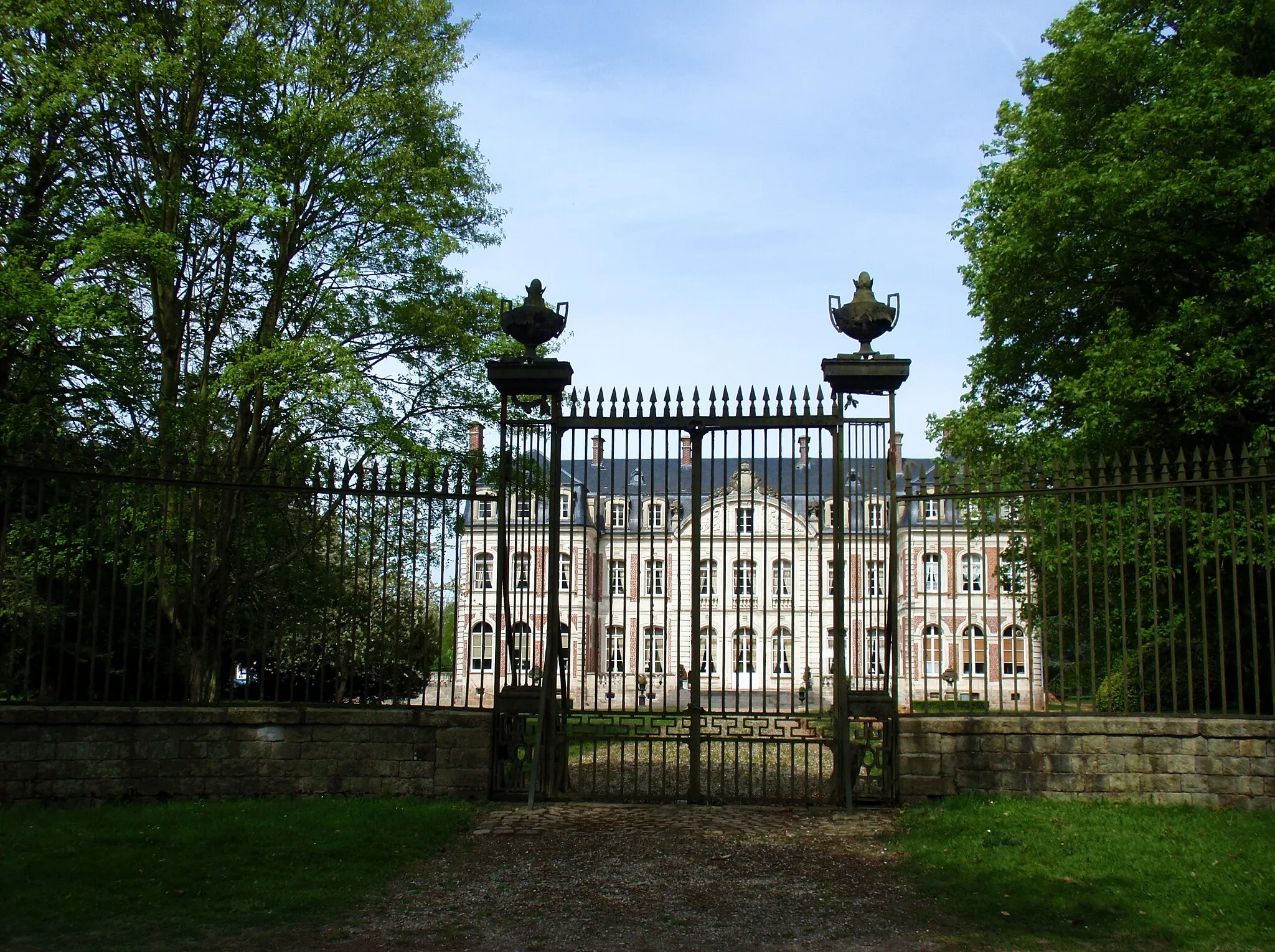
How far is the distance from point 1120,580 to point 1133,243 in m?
8.53

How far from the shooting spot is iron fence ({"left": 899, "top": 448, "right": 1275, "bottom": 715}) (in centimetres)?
773

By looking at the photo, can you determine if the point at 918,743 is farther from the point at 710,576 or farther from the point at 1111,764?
the point at 710,576

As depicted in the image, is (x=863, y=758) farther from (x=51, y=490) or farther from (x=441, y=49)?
(x=441, y=49)

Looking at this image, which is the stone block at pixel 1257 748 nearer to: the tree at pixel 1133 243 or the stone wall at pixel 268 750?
the stone wall at pixel 268 750

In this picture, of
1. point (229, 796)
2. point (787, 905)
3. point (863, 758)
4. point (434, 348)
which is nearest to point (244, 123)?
point (434, 348)

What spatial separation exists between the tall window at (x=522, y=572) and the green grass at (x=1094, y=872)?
344 cm

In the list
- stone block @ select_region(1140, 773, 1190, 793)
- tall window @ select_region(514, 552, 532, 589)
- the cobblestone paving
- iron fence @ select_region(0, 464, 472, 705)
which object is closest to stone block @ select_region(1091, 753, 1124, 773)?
stone block @ select_region(1140, 773, 1190, 793)

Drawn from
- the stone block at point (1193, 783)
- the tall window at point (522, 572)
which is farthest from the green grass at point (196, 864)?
the stone block at point (1193, 783)

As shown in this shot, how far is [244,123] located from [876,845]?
13191 mm

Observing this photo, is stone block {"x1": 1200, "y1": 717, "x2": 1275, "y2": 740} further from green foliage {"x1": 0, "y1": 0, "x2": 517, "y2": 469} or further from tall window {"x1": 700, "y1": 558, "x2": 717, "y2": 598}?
green foliage {"x1": 0, "y1": 0, "x2": 517, "y2": 469}

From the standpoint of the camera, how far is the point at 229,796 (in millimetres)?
8320

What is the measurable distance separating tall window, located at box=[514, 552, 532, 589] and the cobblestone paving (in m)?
1.77

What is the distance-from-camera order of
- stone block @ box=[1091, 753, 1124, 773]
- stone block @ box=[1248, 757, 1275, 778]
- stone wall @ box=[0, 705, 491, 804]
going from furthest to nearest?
stone wall @ box=[0, 705, 491, 804] → stone block @ box=[1091, 753, 1124, 773] → stone block @ box=[1248, 757, 1275, 778]

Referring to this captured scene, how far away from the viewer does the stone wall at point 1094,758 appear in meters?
7.90
